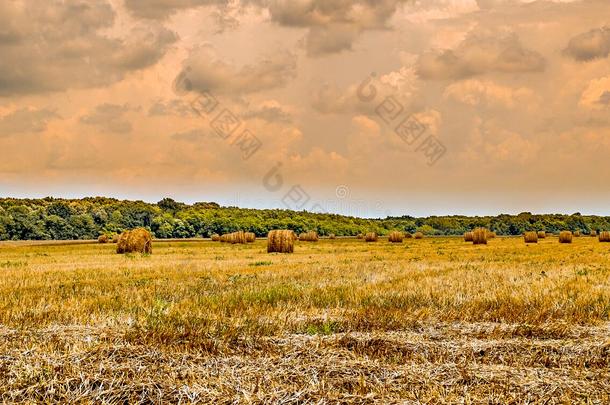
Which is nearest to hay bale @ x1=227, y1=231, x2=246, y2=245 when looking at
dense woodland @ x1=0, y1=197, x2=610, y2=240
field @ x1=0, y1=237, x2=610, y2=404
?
dense woodland @ x1=0, y1=197, x2=610, y2=240

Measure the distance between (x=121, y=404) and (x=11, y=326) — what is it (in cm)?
486

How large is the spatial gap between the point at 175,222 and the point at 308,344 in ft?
362

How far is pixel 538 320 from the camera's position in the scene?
34.5ft

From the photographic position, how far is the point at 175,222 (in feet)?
380

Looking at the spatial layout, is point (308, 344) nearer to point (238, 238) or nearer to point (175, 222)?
point (238, 238)

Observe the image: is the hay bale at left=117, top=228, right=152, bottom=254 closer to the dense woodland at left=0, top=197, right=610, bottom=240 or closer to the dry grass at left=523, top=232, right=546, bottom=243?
the dry grass at left=523, top=232, right=546, bottom=243

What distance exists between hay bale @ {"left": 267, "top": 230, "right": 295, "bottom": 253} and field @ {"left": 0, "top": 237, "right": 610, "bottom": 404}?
1027 inches

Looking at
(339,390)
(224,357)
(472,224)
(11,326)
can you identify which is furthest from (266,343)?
(472,224)

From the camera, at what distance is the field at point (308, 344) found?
6414mm

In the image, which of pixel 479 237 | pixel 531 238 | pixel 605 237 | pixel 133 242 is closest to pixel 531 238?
pixel 531 238

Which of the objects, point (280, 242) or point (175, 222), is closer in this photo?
point (280, 242)

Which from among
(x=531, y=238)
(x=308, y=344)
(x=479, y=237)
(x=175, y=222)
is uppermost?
(x=175, y=222)

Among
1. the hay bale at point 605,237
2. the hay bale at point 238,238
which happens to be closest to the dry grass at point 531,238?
the hay bale at point 605,237

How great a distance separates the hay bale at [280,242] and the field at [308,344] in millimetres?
26077
